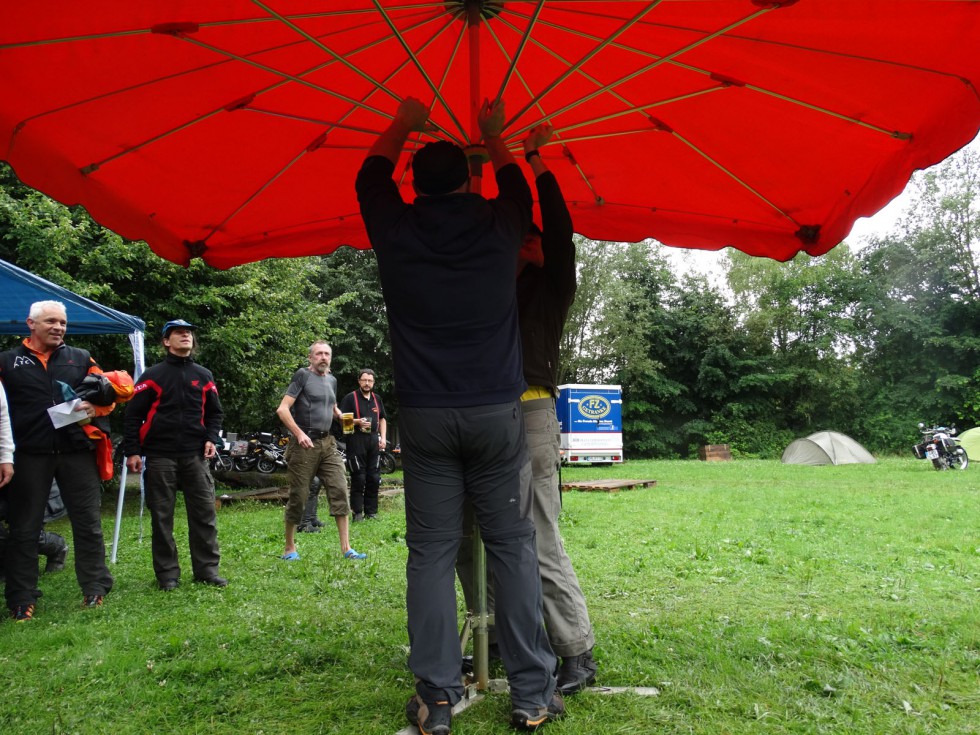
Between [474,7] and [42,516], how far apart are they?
4144 millimetres

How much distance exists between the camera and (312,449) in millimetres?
6566

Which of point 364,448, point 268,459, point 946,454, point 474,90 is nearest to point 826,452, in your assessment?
point 946,454

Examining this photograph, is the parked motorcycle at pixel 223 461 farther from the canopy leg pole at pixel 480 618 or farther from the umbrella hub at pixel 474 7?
the umbrella hub at pixel 474 7

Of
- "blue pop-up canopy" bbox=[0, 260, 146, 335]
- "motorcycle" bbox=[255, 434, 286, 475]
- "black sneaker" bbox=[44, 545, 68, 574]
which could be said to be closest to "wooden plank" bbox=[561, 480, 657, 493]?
"motorcycle" bbox=[255, 434, 286, 475]

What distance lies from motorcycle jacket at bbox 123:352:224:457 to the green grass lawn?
1.03m

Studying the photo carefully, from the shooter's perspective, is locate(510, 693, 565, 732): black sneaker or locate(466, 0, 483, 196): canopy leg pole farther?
locate(466, 0, 483, 196): canopy leg pole

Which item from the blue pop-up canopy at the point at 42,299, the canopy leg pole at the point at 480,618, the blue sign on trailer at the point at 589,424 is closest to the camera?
the canopy leg pole at the point at 480,618

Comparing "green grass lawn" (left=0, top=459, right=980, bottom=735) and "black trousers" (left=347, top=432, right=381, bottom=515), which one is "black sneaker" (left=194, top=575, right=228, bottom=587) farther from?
"black trousers" (left=347, top=432, right=381, bottom=515)

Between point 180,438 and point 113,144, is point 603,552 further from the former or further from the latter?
point 113,144

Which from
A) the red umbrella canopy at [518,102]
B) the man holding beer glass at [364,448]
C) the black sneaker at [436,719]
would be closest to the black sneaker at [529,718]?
the black sneaker at [436,719]

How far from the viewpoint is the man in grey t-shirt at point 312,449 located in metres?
6.32

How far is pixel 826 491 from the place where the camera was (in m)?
11.7

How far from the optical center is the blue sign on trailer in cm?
2008

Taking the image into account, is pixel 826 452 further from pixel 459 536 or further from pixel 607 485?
pixel 459 536
